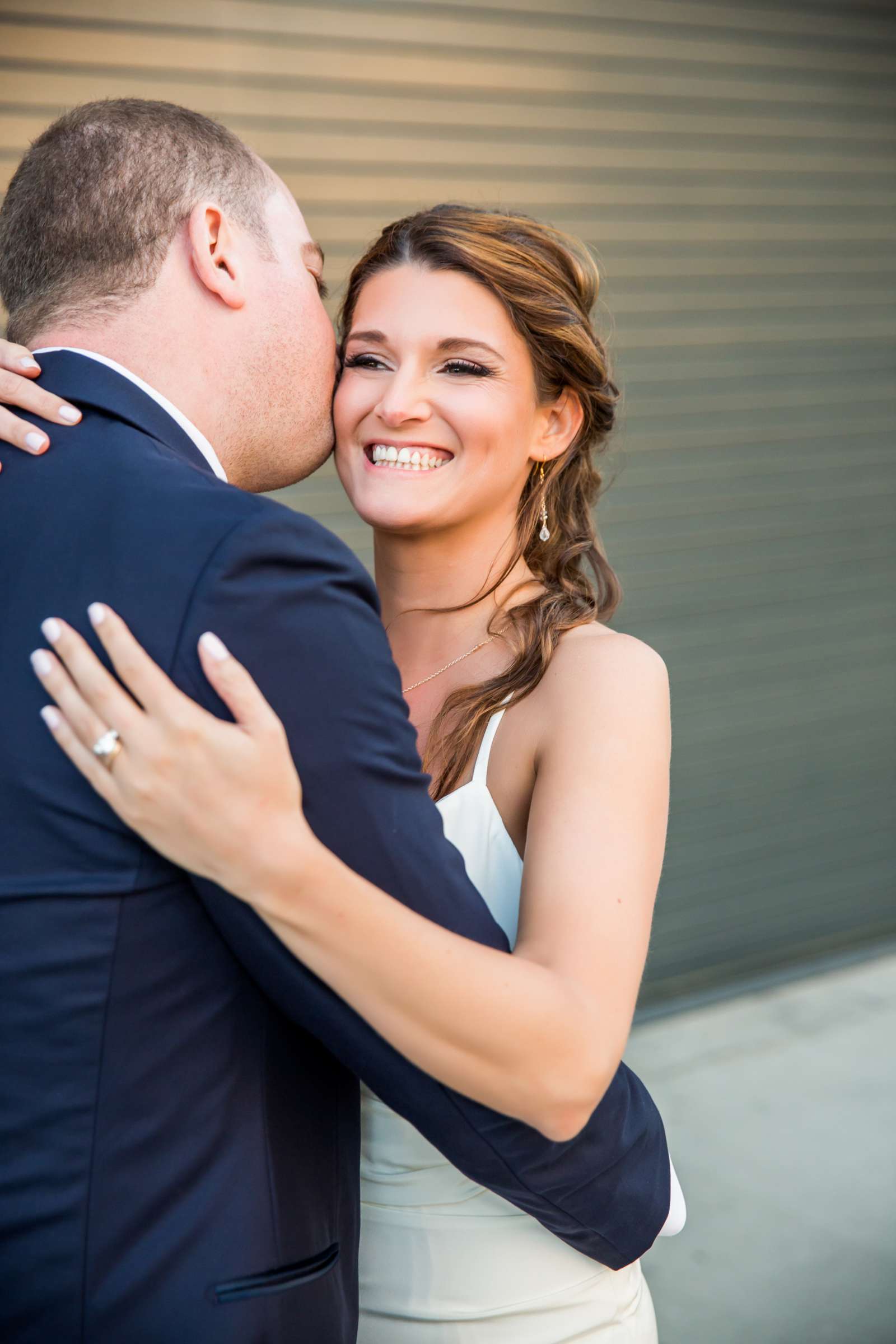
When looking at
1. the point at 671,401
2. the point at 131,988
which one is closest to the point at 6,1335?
the point at 131,988

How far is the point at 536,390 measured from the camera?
6.78 ft

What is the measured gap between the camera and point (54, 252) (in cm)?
145

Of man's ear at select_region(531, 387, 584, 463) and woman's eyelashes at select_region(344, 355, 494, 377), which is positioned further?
man's ear at select_region(531, 387, 584, 463)

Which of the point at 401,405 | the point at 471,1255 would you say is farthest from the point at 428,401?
the point at 471,1255

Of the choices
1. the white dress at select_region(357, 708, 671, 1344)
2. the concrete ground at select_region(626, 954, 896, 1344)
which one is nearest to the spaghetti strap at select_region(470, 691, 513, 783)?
the white dress at select_region(357, 708, 671, 1344)

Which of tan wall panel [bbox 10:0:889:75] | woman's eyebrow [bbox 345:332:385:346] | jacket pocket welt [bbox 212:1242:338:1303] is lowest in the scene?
jacket pocket welt [bbox 212:1242:338:1303]

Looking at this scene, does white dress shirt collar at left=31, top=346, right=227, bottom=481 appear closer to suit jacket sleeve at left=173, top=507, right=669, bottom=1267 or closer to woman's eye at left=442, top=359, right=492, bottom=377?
suit jacket sleeve at left=173, top=507, right=669, bottom=1267

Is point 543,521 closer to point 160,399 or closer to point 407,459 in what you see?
point 407,459

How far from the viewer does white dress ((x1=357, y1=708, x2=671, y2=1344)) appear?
1.67 m

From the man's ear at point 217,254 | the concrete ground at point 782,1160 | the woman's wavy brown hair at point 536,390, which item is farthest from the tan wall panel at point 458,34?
the concrete ground at point 782,1160

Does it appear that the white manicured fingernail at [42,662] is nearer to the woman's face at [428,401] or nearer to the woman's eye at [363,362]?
the woman's face at [428,401]

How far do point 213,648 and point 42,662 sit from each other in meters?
0.16

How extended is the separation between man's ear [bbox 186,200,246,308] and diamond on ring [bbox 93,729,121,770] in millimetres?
643

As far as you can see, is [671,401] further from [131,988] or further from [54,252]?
[131,988]
